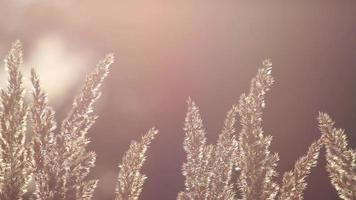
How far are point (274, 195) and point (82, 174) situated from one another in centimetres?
486

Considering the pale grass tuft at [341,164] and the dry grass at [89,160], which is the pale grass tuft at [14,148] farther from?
the pale grass tuft at [341,164]

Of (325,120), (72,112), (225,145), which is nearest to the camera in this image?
(325,120)

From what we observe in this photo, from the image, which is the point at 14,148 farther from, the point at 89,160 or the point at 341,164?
the point at 341,164

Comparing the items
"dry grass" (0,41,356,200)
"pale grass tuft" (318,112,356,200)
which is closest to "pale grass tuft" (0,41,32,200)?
"dry grass" (0,41,356,200)

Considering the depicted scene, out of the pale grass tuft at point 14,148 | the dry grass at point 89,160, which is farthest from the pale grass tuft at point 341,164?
the pale grass tuft at point 14,148

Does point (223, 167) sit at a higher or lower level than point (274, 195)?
higher

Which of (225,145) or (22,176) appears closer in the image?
(22,176)

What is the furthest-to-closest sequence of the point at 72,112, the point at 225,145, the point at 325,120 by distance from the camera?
the point at 225,145
the point at 72,112
the point at 325,120

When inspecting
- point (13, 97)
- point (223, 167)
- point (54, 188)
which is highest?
point (13, 97)

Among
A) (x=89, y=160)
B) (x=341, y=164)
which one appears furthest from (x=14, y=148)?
(x=341, y=164)

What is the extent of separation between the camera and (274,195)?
51.0ft

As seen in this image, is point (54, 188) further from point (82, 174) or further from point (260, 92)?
point (260, 92)

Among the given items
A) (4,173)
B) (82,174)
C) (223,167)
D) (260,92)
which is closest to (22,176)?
(4,173)

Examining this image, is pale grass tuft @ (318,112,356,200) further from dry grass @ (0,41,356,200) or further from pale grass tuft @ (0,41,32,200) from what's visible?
pale grass tuft @ (0,41,32,200)
